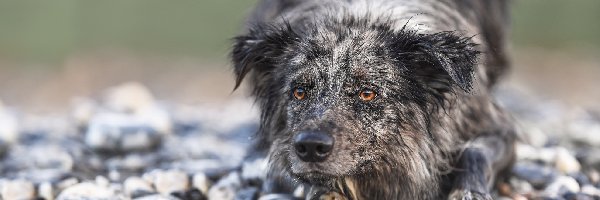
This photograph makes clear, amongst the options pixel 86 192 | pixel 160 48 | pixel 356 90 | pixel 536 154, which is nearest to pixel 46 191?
pixel 86 192

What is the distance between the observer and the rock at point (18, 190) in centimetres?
496

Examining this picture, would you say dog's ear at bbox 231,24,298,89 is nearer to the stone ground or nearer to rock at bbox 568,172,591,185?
the stone ground

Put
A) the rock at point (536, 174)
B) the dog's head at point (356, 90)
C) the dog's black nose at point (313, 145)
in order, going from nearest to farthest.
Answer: the dog's black nose at point (313, 145), the dog's head at point (356, 90), the rock at point (536, 174)

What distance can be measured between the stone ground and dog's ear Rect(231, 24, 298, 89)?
57 centimetres

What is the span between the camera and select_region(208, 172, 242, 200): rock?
16.3 ft

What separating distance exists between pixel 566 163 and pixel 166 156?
2749 millimetres

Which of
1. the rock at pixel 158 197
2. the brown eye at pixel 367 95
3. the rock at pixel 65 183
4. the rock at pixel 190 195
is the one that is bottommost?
the rock at pixel 158 197

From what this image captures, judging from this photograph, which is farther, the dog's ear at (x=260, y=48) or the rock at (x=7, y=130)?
the rock at (x=7, y=130)

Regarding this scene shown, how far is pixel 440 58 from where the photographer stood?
4.42 metres

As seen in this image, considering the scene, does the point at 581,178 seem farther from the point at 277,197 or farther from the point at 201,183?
the point at 201,183

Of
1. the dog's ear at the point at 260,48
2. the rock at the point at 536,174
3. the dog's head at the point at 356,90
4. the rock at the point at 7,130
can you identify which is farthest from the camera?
the rock at the point at 7,130

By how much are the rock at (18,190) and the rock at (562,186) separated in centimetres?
292

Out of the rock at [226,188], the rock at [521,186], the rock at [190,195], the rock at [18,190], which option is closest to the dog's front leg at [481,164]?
the rock at [521,186]

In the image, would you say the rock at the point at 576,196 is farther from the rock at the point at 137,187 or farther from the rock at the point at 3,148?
the rock at the point at 3,148
